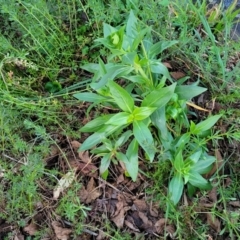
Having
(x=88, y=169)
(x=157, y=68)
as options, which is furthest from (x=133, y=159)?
(x=157, y=68)

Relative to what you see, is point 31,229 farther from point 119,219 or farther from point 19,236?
point 119,219

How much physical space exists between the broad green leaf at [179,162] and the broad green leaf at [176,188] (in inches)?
2.0

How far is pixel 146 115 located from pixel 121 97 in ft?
0.44

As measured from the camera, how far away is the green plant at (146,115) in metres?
1.79

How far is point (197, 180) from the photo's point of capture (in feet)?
6.20

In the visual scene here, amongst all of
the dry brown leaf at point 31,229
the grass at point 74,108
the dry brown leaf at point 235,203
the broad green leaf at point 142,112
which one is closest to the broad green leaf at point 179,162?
the grass at point 74,108

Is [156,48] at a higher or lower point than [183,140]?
higher

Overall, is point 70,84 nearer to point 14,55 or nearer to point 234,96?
point 14,55

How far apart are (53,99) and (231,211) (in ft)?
3.49

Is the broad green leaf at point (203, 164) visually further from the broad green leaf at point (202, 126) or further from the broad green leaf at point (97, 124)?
the broad green leaf at point (97, 124)

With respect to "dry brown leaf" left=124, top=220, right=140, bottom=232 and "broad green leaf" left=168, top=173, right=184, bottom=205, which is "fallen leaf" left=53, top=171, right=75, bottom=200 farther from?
"broad green leaf" left=168, top=173, right=184, bottom=205

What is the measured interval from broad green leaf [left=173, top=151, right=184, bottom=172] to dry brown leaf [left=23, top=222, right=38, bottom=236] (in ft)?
2.50

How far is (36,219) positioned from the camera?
2.07 metres

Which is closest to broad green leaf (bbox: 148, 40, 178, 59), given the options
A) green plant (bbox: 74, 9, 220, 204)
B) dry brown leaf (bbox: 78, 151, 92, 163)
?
green plant (bbox: 74, 9, 220, 204)
